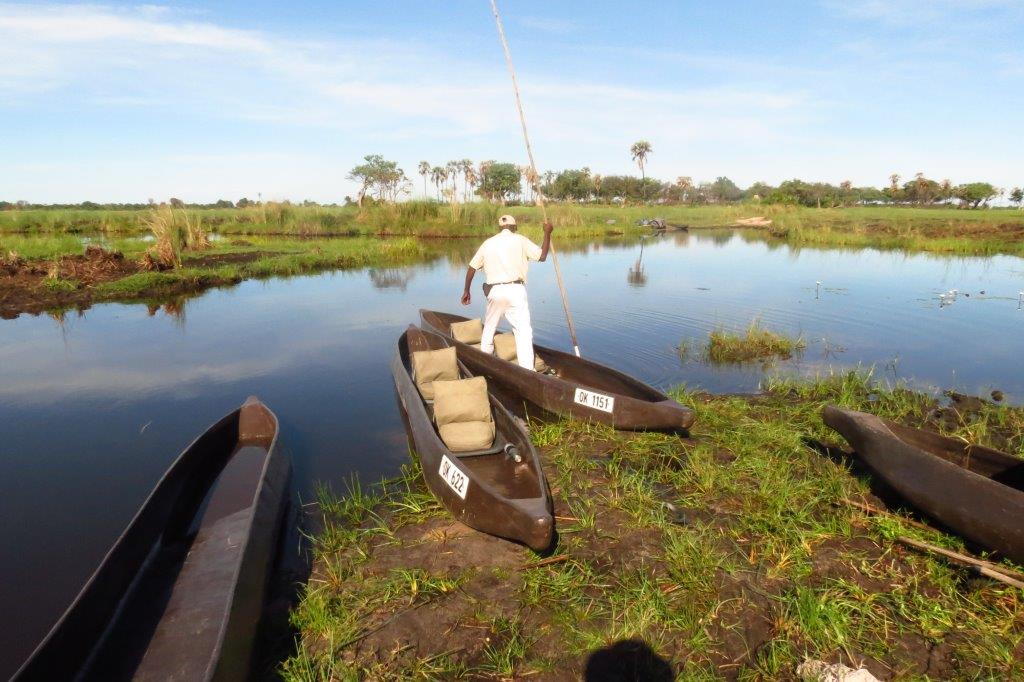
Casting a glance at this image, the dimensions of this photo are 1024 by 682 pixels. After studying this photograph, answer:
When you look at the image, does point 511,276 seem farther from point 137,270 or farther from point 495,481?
point 137,270

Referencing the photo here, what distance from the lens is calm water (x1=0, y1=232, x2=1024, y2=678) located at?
18.0ft

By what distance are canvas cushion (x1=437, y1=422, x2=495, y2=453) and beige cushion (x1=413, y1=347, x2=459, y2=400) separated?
1.57m

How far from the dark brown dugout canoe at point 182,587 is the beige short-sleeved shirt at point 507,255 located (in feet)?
12.6

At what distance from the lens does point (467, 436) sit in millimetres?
5547

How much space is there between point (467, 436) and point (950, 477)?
4.18 m

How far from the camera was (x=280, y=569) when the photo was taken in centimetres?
451

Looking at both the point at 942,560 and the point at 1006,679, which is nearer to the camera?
the point at 1006,679

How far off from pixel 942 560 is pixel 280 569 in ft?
17.5

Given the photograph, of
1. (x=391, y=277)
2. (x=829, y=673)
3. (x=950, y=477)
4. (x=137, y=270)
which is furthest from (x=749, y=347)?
(x=137, y=270)

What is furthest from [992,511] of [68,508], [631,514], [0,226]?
[0,226]

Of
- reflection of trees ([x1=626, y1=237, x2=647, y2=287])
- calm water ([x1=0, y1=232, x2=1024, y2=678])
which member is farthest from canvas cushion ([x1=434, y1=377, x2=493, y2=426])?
reflection of trees ([x1=626, y1=237, x2=647, y2=287])

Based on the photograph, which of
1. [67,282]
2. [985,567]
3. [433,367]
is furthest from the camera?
[67,282]

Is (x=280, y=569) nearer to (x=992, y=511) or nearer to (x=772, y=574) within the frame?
(x=772, y=574)

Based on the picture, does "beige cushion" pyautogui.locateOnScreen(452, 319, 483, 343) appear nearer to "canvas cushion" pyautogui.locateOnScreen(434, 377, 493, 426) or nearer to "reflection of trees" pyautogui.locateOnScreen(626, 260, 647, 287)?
"canvas cushion" pyautogui.locateOnScreen(434, 377, 493, 426)
